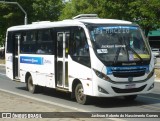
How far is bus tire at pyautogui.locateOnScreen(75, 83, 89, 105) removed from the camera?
13835mm

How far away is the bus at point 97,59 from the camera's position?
13.1 metres

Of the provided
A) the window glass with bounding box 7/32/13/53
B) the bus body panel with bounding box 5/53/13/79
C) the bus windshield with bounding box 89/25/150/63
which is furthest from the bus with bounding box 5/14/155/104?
the window glass with bounding box 7/32/13/53

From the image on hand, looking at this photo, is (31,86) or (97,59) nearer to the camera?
(97,59)

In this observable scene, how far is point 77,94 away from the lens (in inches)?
559

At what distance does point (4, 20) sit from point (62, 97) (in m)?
39.8

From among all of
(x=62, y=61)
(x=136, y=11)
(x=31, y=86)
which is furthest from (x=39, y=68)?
(x=136, y=11)

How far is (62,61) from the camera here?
49.4 ft

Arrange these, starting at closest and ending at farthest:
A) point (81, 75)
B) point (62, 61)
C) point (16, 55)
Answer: point (81, 75)
point (62, 61)
point (16, 55)

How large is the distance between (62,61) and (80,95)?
157cm

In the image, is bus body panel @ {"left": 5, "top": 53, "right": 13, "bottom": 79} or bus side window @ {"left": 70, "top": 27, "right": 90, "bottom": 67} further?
bus body panel @ {"left": 5, "top": 53, "right": 13, "bottom": 79}

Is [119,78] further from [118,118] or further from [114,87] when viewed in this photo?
[118,118]

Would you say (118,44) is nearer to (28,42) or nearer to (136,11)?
(28,42)

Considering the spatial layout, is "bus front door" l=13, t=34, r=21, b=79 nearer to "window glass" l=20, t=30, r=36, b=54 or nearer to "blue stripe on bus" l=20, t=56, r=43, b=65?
"window glass" l=20, t=30, r=36, b=54

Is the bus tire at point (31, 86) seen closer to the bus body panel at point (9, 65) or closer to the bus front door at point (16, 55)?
the bus front door at point (16, 55)
